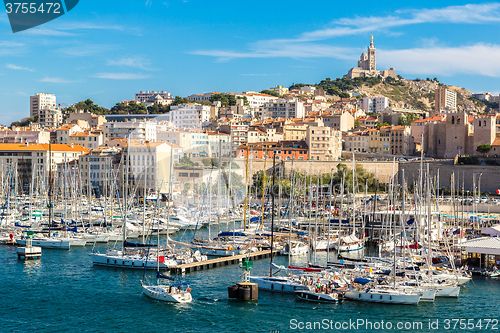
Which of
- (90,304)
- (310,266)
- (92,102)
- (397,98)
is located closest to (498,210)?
(310,266)

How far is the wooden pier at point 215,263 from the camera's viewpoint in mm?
20922

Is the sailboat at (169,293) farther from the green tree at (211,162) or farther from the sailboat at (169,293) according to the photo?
the green tree at (211,162)

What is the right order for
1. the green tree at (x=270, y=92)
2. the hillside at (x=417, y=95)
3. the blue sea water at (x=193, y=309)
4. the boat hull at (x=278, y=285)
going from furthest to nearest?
the hillside at (x=417, y=95)
the green tree at (x=270, y=92)
the boat hull at (x=278, y=285)
the blue sea water at (x=193, y=309)

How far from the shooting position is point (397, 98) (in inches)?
4193

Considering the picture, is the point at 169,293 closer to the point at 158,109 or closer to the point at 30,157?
the point at 30,157

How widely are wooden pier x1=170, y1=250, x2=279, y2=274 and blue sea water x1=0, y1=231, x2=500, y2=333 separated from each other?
1.61 ft

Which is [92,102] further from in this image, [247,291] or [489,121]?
[247,291]

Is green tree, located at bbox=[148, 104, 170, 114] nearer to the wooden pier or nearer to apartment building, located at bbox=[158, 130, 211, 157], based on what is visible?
apartment building, located at bbox=[158, 130, 211, 157]

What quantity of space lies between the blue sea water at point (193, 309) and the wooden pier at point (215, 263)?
490 millimetres

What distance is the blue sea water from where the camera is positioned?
50.3ft

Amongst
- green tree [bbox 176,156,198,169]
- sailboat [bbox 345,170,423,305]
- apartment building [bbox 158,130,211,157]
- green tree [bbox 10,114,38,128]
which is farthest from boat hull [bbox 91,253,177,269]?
green tree [bbox 10,114,38,128]

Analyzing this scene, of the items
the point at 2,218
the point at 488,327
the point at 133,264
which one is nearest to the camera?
the point at 488,327

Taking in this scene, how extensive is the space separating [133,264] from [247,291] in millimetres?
6030

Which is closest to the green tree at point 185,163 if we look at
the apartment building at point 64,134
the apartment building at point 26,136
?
the apartment building at point 64,134
